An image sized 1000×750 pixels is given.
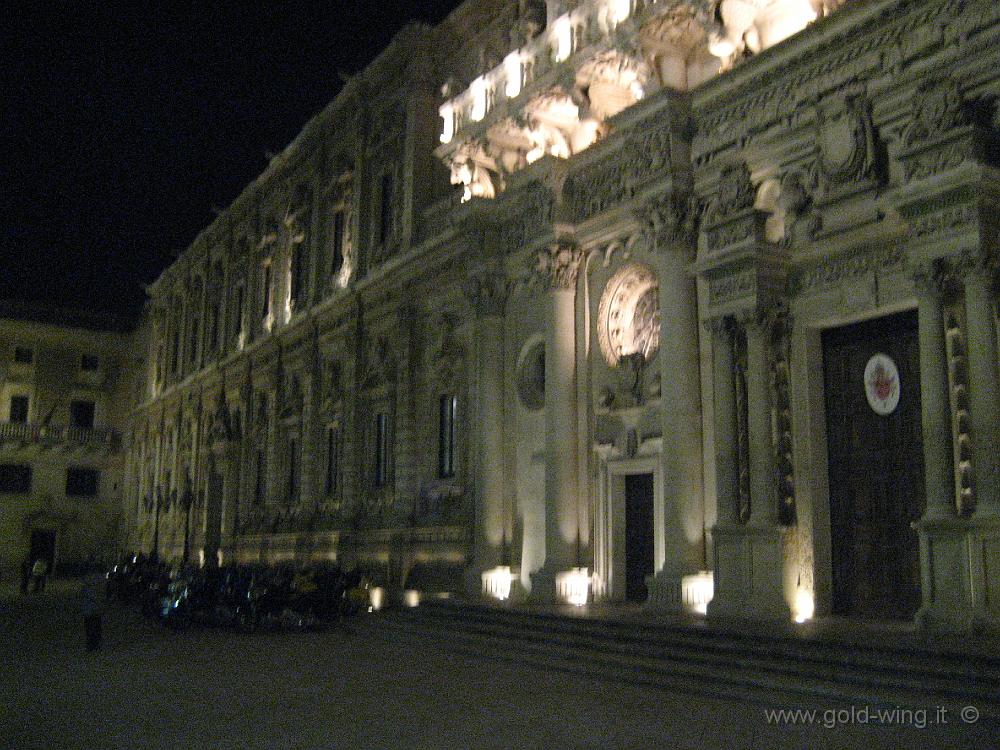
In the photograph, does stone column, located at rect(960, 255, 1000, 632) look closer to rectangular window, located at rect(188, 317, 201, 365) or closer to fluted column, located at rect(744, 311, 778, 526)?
fluted column, located at rect(744, 311, 778, 526)

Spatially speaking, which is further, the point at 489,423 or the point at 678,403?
the point at 489,423

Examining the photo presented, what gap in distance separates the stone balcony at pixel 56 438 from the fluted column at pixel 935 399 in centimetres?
4521

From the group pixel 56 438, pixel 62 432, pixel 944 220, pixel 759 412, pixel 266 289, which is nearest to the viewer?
pixel 944 220

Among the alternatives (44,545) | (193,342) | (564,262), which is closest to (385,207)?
(564,262)

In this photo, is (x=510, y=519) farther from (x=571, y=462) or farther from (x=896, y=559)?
(x=896, y=559)

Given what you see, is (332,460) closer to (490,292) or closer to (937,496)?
(490,292)

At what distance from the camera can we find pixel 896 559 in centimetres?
1230

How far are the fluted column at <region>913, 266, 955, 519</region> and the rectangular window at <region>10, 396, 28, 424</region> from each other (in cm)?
4686

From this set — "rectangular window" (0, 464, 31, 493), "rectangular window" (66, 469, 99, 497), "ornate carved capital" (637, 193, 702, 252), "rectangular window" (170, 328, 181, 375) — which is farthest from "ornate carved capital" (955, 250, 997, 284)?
"rectangular window" (66, 469, 99, 497)

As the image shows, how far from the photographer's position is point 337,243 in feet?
94.3

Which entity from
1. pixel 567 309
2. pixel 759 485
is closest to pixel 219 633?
pixel 567 309

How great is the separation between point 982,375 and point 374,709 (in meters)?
7.29

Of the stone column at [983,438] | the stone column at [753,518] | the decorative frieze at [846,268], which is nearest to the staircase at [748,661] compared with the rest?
the stone column at [983,438]

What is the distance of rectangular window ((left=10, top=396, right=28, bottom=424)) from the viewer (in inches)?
1892
